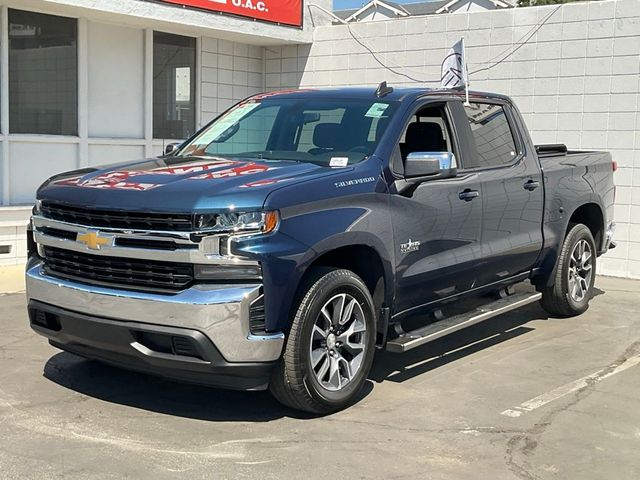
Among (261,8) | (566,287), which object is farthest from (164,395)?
(261,8)

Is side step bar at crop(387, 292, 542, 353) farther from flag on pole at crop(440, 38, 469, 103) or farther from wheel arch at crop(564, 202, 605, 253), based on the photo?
flag on pole at crop(440, 38, 469, 103)

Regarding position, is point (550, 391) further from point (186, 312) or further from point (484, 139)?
point (186, 312)

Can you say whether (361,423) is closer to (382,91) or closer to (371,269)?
(371,269)

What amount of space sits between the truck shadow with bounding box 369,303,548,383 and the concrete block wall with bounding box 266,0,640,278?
302 cm

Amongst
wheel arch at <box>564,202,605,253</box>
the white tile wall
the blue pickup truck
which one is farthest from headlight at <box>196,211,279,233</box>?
the white tile wall

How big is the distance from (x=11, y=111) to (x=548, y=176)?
6496mm

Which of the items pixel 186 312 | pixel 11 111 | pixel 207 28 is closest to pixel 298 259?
pixel 186 312

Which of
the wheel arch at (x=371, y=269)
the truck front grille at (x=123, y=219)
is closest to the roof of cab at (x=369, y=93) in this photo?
the wheel arch at (x=371, y=269)

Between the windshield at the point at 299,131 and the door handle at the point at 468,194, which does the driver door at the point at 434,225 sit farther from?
the windshield at the point at 299,131

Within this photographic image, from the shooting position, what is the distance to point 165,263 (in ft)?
14.9

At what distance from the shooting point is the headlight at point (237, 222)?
176 inches

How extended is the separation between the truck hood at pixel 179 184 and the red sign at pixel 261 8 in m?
6.28

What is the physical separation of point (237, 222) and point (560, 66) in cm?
754

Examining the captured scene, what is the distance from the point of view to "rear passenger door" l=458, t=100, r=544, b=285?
644 centimetres
